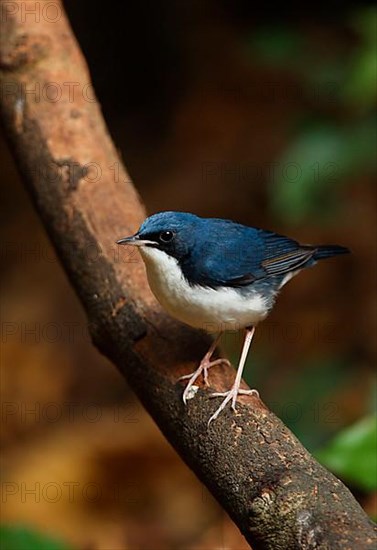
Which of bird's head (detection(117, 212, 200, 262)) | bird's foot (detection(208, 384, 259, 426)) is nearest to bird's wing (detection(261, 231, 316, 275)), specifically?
bird's head (detection(117, 212, 200, 262))

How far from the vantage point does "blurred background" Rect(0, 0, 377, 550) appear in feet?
18.2

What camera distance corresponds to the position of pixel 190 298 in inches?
132

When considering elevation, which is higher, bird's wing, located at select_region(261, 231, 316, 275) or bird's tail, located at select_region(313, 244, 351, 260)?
bird's wing, located at select_region(261, 231, 316, 275)

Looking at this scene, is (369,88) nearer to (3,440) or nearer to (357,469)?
(357,469)

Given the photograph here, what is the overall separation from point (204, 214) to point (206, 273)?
16.0ft

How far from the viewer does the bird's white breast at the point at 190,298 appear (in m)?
3.35

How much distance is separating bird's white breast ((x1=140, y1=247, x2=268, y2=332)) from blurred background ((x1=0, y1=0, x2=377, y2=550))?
2.05 feet

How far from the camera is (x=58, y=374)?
24.0 ft

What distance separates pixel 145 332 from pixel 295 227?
470 centimetres

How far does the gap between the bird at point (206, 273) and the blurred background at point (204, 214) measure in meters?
0.61

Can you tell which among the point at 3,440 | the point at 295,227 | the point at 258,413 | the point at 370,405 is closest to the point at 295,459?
the point at 258,413

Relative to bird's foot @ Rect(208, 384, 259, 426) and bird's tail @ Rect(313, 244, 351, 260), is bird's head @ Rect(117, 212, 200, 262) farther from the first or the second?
bird's tail @ Rect(313, 244, 351, 260)

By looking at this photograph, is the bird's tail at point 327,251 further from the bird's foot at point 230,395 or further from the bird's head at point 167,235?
the bird's foot at point 230,395

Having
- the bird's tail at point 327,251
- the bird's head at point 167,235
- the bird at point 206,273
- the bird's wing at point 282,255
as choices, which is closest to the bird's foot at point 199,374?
the bird at point 206,273
